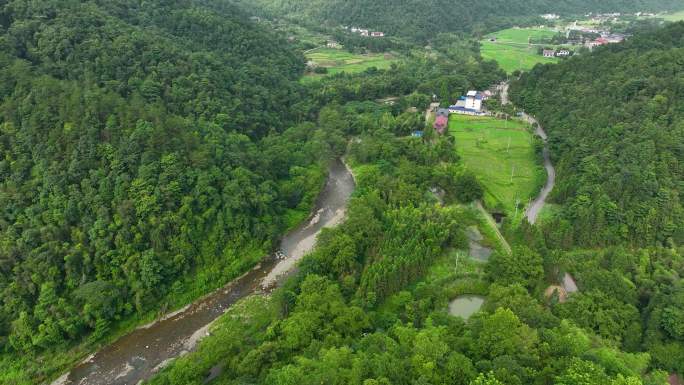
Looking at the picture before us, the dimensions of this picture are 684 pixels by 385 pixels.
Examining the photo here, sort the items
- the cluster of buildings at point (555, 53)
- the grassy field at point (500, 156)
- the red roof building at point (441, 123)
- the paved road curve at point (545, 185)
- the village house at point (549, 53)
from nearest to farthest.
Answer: the paved road curve at point (545, 185)
the grassy field at point (500, 156)
the red roof building at point (441, 123)
the cluster of buildings at point (555, 53)
the village house at point (549, 53)

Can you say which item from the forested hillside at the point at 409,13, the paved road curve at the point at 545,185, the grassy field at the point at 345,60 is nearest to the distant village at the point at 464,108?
the paved road curve at the point at 545,185

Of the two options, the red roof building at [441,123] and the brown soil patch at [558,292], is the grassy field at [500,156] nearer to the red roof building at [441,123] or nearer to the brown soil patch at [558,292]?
the red roof building at [441,123]

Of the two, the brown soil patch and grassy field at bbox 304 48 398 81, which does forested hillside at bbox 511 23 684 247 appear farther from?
grassy field at bbox 304 48 398 81

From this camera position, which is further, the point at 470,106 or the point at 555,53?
the point at 555,53

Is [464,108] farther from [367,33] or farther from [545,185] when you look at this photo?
[367,33]

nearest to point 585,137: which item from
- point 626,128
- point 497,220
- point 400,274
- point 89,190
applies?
point 626,128

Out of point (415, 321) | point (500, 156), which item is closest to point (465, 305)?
point (415, 321)

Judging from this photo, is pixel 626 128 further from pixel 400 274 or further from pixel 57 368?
pixel 57 368
